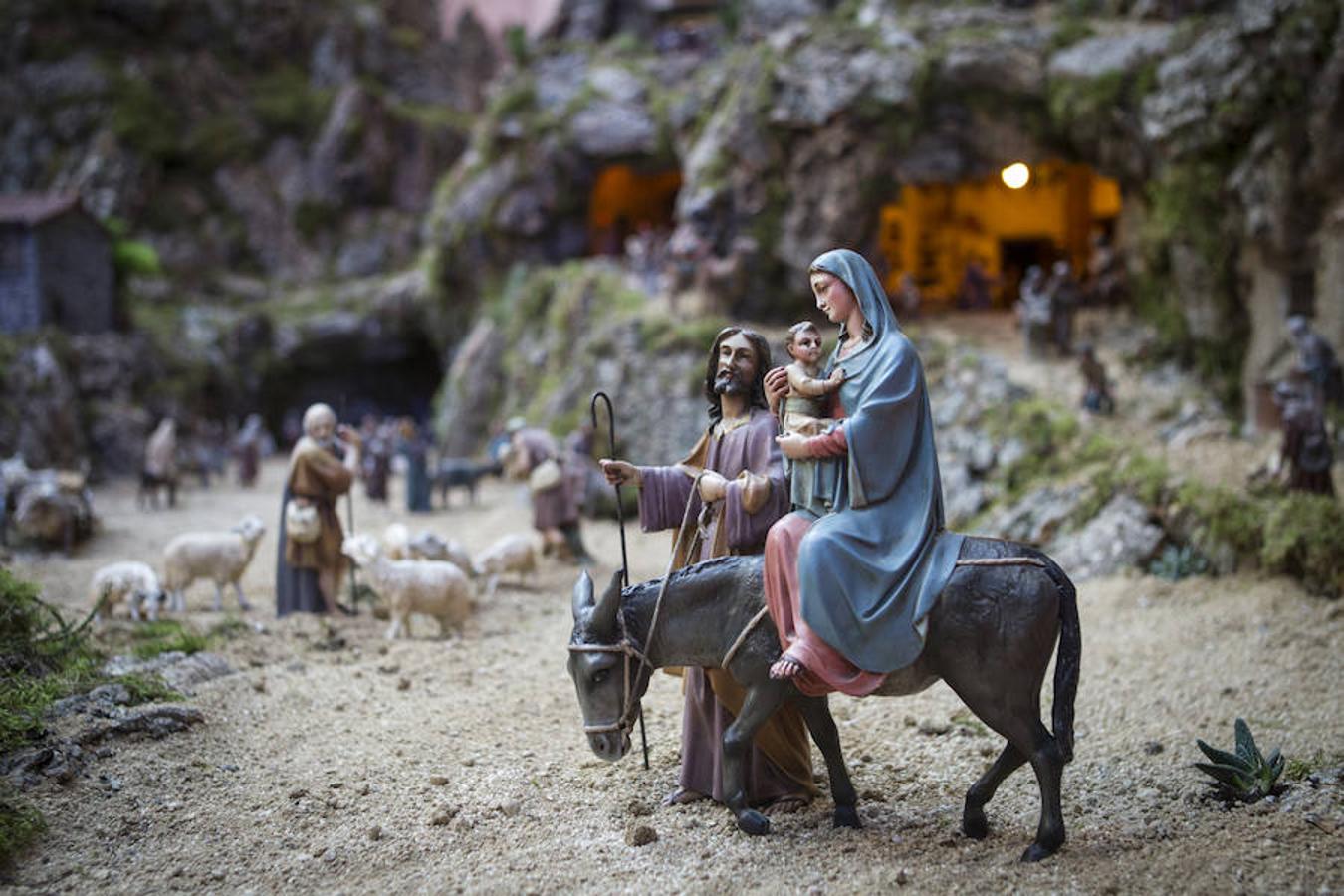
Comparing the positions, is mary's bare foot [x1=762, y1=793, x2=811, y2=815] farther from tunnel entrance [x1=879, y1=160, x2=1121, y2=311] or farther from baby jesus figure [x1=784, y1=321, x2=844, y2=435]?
tunnel entrance [x1=879, y1=160, x2=1121, y2=311]

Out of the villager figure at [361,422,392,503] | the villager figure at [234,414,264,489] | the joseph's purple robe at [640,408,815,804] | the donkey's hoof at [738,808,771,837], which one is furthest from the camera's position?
the villager figure at [234,414,264,489]

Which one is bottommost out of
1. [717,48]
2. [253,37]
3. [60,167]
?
[60,167]

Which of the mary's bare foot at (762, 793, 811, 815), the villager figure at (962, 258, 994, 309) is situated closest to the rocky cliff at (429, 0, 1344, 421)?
the villager figure at (962, 258, 994, 309)

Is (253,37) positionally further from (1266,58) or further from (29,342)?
(1266,58)

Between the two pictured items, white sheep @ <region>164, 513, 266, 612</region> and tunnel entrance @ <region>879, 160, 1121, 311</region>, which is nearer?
white sheep @ <region>164, 513, 266, 612</region>

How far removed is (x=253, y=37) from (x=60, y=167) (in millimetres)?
9119

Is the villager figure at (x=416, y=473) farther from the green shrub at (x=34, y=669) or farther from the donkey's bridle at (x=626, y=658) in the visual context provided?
the donkey's bridle at (x=626, y=658)

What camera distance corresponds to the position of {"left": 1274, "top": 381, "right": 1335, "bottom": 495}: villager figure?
9797 millimetres

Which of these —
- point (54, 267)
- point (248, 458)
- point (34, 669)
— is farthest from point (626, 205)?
point (34, 669)

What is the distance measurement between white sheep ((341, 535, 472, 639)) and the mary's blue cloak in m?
5.56

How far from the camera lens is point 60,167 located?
113ft

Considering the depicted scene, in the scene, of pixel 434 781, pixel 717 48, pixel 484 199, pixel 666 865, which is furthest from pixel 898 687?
pixel 717 48

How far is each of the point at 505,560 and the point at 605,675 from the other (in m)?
6.97

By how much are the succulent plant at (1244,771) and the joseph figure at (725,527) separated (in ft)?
6.93
